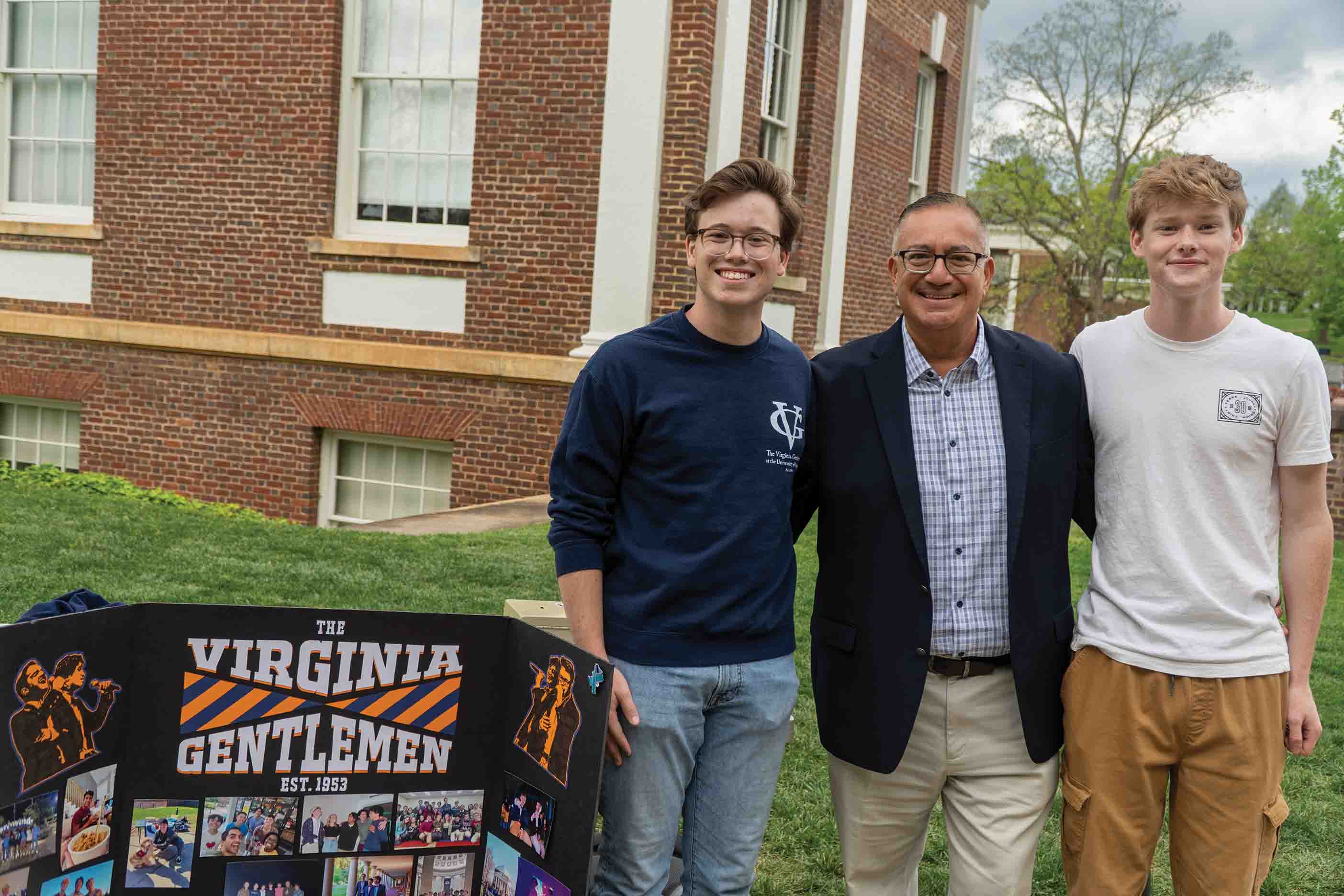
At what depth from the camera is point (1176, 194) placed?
293 centimetres

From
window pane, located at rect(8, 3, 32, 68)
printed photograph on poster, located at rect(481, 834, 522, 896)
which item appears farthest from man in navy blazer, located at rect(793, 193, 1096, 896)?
window pane, located at rect(8, 3, 32, 68)

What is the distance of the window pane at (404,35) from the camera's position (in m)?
11.5

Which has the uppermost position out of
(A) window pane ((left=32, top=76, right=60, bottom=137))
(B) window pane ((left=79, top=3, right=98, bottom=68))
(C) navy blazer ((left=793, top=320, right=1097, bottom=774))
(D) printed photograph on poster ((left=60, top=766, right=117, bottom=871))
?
(B) window pane ((left=79, top=3, right=98, bottom=68))

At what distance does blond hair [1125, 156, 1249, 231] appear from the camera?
2902 mm

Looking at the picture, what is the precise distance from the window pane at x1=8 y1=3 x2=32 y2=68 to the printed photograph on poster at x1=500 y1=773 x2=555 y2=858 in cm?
1234

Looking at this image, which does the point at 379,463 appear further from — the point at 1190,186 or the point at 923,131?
the point at 1190,186

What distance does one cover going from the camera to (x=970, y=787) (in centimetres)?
308

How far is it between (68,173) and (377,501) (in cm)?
475

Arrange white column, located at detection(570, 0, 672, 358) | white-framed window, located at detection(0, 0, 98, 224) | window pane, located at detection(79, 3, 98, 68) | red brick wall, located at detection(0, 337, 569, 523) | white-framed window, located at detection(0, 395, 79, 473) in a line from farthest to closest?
white-framed window, located at detection(0, 395, 79, 473) < white-framed window, located at detection(0, 0, 98, 224) < window pane, located at detection(79, 3, 98, 68) < red brick wall, located at detection(0, 337, 569, 523) < white column, located at detection(570, 0, 672, 358)

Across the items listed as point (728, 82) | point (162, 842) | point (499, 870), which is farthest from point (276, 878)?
point (728, 82)

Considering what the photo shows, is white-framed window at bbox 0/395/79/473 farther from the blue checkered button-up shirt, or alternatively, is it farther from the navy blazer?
the blue checkered button-up shirt

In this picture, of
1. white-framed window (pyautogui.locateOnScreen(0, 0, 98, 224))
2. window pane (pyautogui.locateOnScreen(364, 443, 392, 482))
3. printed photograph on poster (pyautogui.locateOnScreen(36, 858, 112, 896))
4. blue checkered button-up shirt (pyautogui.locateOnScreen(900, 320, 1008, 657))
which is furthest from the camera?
white-framed window (pyautogui.locateOnScreen(0, 0, 98, 224))

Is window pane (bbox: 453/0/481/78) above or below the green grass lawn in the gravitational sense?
above

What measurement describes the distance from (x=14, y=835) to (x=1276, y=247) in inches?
2308
